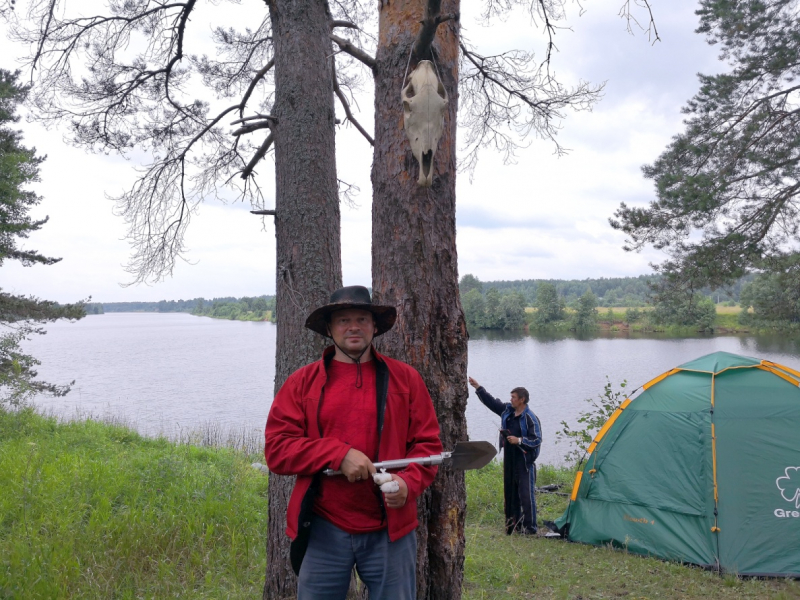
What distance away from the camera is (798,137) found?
26.6 ft

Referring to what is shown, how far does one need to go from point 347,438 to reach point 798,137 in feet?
28.5

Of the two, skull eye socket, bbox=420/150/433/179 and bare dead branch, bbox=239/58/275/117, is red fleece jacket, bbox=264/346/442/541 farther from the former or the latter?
bare dead branch, bbox=239/58/275/117

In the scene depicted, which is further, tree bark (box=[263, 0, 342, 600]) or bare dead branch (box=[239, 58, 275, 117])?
bare dead branch (box=[239, 58, 275, 117])

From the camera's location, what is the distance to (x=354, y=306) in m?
2.29

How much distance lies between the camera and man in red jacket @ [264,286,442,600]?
6.79ft

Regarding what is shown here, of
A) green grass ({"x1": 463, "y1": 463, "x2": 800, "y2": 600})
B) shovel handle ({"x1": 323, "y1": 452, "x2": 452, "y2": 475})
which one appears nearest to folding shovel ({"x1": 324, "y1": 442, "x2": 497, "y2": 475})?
shovel handle ({"x1": 323, "y1": 452, "x2": 452, "y2": 475})

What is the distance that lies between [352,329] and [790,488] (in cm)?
453

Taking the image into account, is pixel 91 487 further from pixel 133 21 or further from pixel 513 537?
pixel 133 21

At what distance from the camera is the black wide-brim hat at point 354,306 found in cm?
229

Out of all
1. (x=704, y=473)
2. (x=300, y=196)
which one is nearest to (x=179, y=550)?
(x=300, y=196)

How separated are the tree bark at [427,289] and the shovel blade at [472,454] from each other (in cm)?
21

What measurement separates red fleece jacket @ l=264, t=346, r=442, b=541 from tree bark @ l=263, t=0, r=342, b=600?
5.53 ft

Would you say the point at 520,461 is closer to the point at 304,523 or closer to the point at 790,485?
the point at 790,485

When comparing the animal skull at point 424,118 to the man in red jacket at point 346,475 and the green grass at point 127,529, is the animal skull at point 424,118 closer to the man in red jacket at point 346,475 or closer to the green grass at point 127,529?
the man in red jacket at point 346,475
